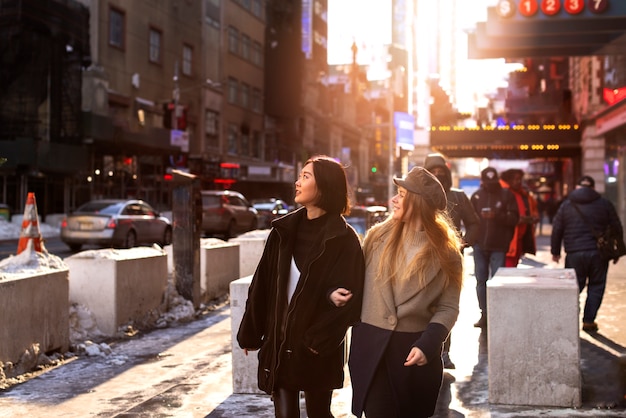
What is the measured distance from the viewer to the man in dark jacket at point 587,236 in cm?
953

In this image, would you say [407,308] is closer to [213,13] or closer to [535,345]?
[535,345]

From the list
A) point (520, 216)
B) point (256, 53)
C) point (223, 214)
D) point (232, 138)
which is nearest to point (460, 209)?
point (520, 216)

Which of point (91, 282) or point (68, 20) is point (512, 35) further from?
point (68, 20)

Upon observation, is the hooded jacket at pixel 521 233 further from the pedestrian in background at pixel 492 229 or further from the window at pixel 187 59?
the window at pixel 187 59

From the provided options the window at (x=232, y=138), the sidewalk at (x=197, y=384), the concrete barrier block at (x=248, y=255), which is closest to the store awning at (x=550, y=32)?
the concrete barrier block at (x=248, y=255)

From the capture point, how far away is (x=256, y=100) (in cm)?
5888

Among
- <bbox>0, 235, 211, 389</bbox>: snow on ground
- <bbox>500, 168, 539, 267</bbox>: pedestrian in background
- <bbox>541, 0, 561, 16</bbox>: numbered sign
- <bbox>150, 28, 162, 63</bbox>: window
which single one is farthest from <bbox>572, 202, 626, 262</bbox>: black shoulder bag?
<bbox>150, 28, 162, 63</bbox>: window

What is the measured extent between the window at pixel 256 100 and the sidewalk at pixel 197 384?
49.3 m

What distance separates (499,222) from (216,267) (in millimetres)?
5025

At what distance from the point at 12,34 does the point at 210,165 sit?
52.3ft

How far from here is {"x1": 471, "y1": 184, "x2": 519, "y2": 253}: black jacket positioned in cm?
977

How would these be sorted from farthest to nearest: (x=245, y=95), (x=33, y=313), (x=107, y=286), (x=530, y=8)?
(x=245, y=95) → (x=530, y=8) → (x=107, y=286) → (x=33, y=313)

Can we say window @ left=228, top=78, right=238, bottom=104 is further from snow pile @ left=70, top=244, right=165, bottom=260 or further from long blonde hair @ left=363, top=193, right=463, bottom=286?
long blonde hair @ left=363, top=193, right=463, bottom=286

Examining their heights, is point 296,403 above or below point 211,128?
below
